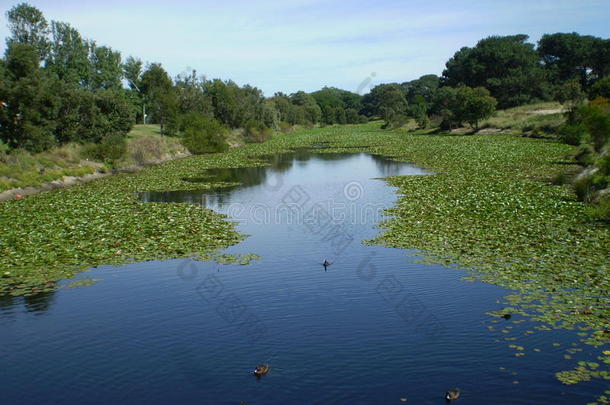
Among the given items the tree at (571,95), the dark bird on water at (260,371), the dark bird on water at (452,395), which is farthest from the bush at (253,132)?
the dark bird on water at (452,395)

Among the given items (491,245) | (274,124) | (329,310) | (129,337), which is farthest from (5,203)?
(274,124)

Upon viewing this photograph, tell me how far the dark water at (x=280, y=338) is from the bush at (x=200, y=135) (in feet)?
169

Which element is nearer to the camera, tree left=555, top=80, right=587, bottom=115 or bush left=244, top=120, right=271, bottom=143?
tree left=555, top=80, right=587, bottom=115

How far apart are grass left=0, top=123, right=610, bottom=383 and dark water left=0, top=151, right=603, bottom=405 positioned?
968mm

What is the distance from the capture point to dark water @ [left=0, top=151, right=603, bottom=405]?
33.0 feet

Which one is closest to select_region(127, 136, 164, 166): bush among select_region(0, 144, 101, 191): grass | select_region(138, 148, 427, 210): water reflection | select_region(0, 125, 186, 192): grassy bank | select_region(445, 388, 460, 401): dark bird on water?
select_region(0, 125, 186, 192): grassy bank

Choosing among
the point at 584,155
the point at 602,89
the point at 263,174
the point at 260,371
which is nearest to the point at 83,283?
the point at 260,371

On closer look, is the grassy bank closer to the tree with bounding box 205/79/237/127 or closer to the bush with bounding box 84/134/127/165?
the bush with bounding box 84/134/127/165

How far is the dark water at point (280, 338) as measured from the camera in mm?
10070

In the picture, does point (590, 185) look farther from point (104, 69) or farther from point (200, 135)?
point (104, 69)

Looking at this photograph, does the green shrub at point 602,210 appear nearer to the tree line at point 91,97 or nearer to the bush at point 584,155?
the bush at point 584,155

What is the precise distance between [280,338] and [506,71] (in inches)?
4439

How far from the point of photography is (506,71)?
112 metres

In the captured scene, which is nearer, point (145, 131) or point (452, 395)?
point (452, 395)
